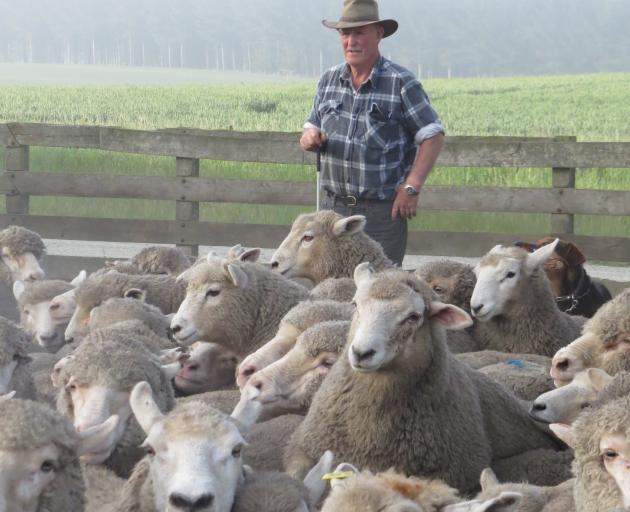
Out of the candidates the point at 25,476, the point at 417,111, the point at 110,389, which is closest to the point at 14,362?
the point at 110,389

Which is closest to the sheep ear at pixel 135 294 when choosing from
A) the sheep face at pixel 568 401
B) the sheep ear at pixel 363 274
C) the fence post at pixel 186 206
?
the sheep ear at pixel 363 274

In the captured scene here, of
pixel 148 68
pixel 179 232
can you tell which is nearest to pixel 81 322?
pixel 179 232

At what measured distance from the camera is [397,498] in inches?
127

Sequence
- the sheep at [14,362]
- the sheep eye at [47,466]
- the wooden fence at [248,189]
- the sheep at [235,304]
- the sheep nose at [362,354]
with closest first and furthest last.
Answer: the sheep eye at [47,466] → the sheep nose at [362,354] → the sheep at [14,362] → the sheep at [235,304] → the wooden fence at [248,189]

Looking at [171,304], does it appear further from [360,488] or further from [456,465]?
[360,488]

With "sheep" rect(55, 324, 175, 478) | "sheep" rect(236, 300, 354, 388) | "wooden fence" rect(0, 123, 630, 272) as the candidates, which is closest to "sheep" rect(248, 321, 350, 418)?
"sheep" rect(236, 300, 354, 388)

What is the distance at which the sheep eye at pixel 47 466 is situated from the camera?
381 centimetres

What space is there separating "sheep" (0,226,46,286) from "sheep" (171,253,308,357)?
8.80 feet

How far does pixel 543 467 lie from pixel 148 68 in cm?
10857

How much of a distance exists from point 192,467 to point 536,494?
1303 millimetres

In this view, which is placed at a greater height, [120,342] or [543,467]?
[120,342]

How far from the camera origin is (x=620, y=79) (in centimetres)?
6700

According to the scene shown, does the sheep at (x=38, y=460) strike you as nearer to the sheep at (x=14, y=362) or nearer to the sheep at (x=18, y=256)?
the sheep at (x=14, y=362)

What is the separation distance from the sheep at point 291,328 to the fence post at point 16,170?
7172 mm
